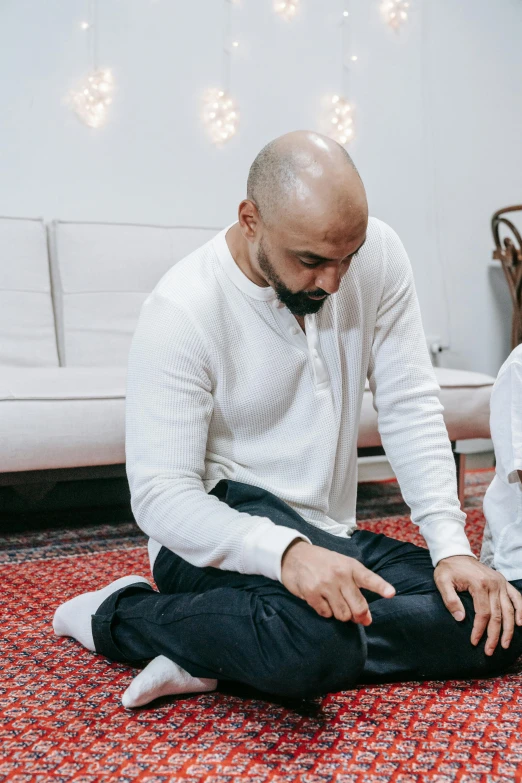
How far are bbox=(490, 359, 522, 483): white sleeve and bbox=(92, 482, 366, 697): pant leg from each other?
0.31 meters

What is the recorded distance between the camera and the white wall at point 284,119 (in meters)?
2.70

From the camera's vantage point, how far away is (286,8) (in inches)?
119

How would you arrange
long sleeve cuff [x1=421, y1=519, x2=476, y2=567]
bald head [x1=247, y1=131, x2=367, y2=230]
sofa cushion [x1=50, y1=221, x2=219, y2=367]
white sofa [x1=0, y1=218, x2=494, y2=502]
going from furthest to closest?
sofa cushion [x1=50, y1=221, x2=219, y2=367], white sofa [x1=0, y1=218, x2=494, y2=502], long sleeve cuff [x1=421, y1=519, x2=476, y2=567], bald head [x1=247, y1=131, x2=367, y2=230]

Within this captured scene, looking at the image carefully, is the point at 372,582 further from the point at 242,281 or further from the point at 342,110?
the point at 342,110

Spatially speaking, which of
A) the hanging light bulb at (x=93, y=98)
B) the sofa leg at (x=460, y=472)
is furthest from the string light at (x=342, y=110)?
the sofa leg at (x=460, y=472)

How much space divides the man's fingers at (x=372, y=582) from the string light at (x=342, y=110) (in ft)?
7.90

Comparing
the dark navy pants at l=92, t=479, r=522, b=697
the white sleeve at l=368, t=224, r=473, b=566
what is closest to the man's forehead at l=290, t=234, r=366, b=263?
the white sleeve at l=368, t=224, r=473, b=566

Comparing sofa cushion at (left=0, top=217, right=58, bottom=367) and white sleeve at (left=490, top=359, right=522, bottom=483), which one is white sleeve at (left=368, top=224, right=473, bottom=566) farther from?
sofa cushion at (left=0, top=217, right=58, bottom=367)

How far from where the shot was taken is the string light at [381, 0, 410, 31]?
10.5 ft

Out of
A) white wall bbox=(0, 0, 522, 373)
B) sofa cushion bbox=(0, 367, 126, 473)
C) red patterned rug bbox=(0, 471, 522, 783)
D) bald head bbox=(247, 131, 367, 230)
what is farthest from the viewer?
white wall bbox=(0, 0, 522, 373)

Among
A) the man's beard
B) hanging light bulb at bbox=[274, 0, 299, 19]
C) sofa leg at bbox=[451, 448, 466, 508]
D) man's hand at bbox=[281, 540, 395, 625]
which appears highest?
hanging light bulb at bbox=[274, 0, 299, 19]

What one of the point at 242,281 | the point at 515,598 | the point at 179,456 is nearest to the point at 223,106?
the point at 242,281

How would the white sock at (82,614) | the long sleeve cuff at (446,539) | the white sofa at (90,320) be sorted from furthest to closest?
1. the white sofa at (90,320)
2. the white sock at (82,614)
3. the long sleeve cuff at (446,539)

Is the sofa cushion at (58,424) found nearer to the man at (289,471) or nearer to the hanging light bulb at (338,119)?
the man at (289,471)
